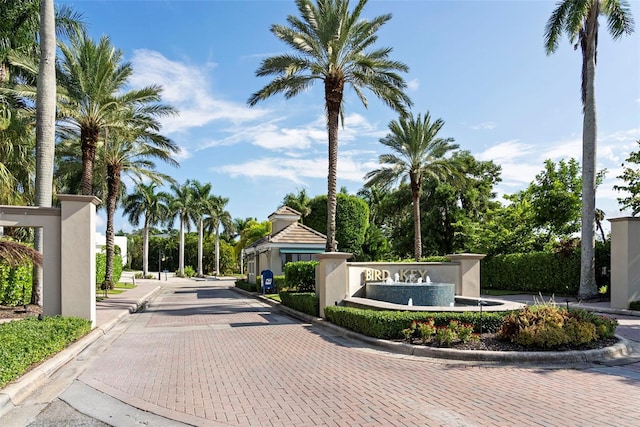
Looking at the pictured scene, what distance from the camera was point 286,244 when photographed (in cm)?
2888

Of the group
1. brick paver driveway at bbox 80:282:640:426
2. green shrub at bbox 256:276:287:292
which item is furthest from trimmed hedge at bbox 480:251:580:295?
brick paver driveway at bbox 80:282:640:426

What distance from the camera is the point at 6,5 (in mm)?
17703

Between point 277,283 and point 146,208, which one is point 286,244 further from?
point 146,208

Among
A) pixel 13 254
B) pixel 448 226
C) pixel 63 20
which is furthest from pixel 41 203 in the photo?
pixel 448 226

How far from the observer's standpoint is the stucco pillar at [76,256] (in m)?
12.0

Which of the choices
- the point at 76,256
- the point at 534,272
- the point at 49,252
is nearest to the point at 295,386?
the point at 76,256

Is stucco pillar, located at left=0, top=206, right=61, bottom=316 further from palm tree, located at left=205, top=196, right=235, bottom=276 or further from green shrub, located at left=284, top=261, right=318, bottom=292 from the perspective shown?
palm tree, located at left=205, top=196, right=235, bottom=276

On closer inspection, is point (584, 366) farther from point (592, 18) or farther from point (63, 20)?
point (63, 20)

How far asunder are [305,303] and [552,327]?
28.8ft

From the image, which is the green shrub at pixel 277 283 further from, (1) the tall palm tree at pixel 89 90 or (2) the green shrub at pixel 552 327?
(2) the green shrub at pixel 552 327

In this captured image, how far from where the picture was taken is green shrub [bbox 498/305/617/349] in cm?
910

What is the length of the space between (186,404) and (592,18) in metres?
24.2

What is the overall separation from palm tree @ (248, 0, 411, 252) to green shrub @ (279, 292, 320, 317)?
9.06ft

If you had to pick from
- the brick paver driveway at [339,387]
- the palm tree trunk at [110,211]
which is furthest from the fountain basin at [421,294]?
the palm tree trunk at [110,211]
